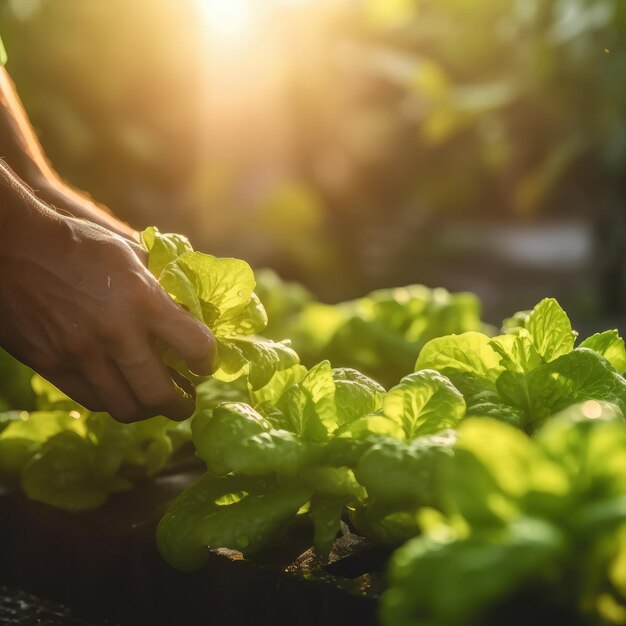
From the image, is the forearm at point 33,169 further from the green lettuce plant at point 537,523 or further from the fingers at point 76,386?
the green lettuce plant at point 537,523

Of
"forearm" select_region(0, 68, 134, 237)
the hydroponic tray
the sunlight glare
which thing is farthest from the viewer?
the sunlight glare

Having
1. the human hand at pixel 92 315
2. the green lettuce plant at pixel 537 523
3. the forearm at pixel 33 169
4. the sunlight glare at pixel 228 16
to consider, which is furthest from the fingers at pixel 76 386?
the sunlight glare at pixel 228 16

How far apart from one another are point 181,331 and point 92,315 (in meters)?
0.08

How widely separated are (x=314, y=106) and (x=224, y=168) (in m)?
0.65

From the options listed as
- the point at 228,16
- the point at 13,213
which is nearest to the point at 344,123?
the point at 228,16

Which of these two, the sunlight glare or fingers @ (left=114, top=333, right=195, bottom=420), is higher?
the sunlight glare

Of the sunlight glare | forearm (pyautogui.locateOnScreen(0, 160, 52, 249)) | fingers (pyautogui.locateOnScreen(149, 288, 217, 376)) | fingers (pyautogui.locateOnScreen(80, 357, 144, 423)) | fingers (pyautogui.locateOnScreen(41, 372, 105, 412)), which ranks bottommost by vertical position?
fingers (pyautogui.locateOnScreen(80, 357, 144, 423))

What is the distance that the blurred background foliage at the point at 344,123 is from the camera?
3.23 m

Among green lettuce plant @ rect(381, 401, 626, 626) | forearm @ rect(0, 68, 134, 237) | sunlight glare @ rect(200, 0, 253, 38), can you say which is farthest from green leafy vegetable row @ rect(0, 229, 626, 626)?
sunlight glare @ rect(200, 0, 253, 38)

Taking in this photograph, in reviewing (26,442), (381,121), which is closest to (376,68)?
(381,121)

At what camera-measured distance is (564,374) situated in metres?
0.85

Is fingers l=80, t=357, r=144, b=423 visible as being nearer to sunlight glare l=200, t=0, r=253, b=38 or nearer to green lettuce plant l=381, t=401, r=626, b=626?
green lettuce plant l=381, t=401, r=626, b=626

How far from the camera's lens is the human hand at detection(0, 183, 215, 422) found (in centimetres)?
82

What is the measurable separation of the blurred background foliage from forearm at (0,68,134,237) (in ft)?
5.88
